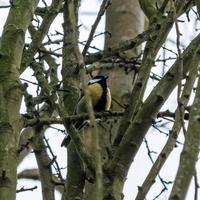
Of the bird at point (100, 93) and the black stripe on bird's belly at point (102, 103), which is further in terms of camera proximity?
the black stripe on bird's belly at point (102, 103)

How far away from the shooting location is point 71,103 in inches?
122

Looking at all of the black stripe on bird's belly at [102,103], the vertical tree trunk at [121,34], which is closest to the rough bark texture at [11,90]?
the vertical tree trunk at [121,34]

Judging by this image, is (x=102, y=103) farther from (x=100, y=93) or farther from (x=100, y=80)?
(x=100, y=80)

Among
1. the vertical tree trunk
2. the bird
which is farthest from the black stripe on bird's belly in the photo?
the vertical tree trunk

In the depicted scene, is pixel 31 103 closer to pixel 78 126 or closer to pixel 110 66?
pixel 78 126

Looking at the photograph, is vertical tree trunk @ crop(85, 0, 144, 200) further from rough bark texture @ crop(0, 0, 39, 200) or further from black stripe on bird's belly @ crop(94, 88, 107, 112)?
rough bark texture @ crop(0, 0, 39, 200)

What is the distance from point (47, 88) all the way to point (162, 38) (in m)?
0.72

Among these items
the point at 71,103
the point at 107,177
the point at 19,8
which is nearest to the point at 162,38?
the point at 107,177

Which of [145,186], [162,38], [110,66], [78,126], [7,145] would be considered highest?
[110,66]

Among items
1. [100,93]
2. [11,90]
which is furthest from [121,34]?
[11,90]

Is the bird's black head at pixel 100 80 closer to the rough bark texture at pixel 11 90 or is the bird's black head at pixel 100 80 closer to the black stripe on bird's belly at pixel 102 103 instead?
the black stripe on bird's belly at pixel 102 103

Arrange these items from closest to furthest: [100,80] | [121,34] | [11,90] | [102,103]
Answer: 1. [11,90]
2. [121,34]
3. [100,80]
4. [102,103]

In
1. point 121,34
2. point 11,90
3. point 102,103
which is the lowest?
point 11,90

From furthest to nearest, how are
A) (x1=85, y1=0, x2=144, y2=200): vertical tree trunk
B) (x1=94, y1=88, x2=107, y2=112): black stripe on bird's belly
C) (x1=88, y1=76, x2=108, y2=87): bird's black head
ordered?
Result: (x1=94, y1=88, x2=107, y2=112): black stripe on bird's belly, (x1=88, y1=76, x2=108, y2=87): bird's black head, (x1=85, y1=0, x2=144, y2=200): vertical tree trunk
